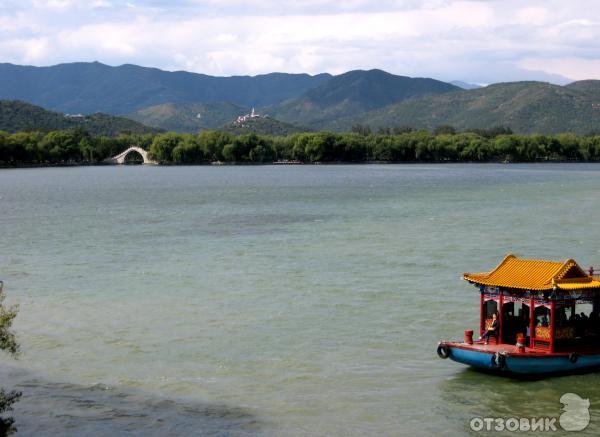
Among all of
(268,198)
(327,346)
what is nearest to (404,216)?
(268,198)

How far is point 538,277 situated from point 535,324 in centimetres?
125

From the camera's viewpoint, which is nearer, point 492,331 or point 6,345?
point 6,345

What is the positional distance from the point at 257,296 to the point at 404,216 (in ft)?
125

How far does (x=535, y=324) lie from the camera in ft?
75.3

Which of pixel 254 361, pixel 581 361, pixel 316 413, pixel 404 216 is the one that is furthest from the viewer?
pixel 404 216

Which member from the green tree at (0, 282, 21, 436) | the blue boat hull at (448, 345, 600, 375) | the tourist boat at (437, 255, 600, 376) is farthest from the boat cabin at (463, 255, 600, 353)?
the green tree at (0, 282, 21, 436)

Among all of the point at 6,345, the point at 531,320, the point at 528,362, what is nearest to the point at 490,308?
the point at 531,320

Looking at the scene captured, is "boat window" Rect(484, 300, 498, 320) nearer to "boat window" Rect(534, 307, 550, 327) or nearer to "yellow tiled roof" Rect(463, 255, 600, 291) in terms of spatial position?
"yellow tiled roof" Rect(463, 255, 600, 291)

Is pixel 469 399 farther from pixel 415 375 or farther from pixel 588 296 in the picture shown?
pixel 588 296

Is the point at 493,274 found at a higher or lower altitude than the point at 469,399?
higher

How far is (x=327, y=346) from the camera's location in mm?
26531

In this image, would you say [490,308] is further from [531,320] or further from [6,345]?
[6,345]

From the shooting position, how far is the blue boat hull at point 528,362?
22.3 m

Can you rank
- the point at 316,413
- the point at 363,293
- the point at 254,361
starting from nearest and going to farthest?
the point at 316,413
the point at 254,361
the point at 363,293
